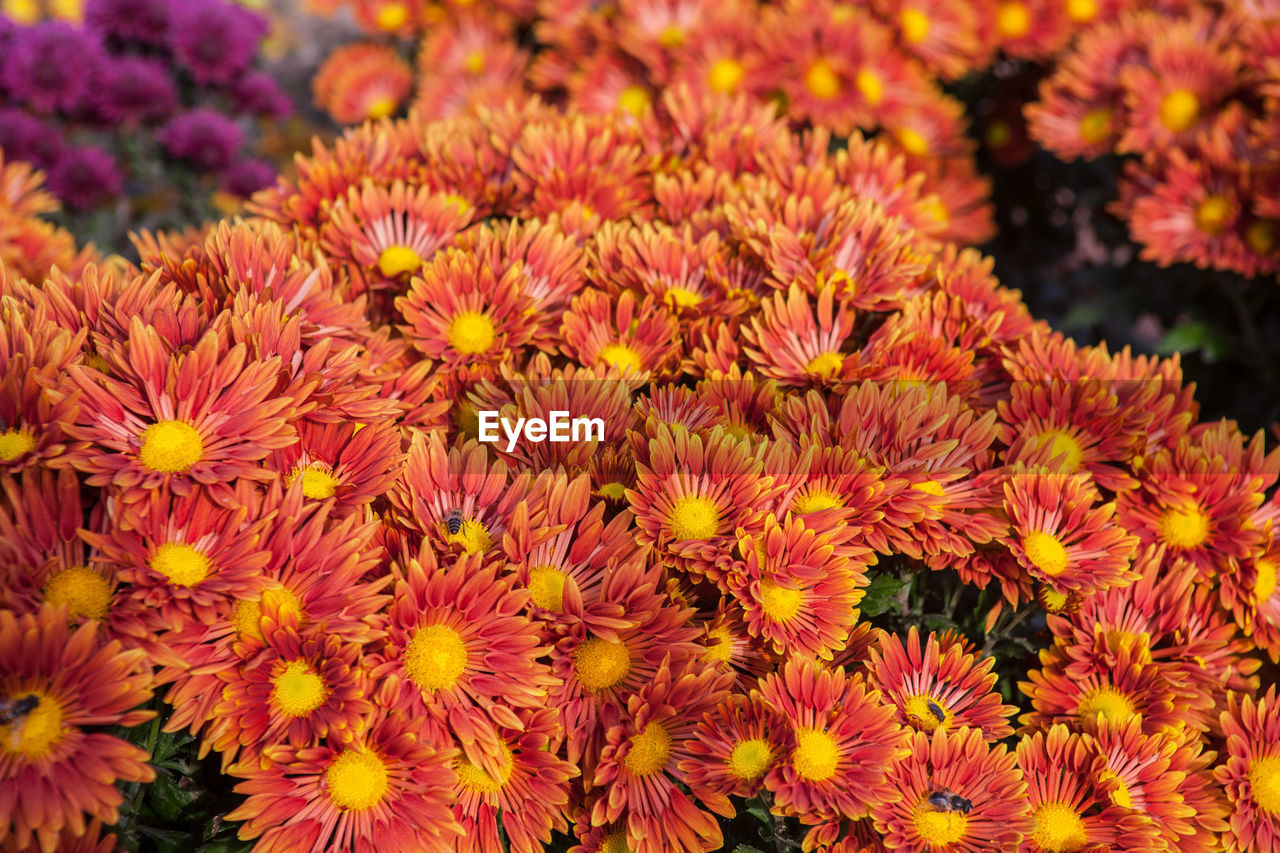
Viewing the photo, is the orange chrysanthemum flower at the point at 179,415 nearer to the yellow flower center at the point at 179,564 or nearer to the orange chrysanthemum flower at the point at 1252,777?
the yellow flower center at the point at 179,564

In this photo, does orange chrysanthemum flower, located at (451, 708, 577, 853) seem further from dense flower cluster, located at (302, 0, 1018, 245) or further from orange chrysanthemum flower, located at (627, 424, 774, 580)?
dense flower cluster, located at (302, 0, 1018, 245)

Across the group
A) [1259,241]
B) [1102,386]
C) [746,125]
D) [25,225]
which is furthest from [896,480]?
[25,225]

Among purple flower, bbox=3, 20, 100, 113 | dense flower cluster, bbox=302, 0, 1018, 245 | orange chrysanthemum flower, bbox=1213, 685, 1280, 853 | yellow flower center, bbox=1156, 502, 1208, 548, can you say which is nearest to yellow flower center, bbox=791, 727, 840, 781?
orange chrysanthemum flower, bbox=1213, 685, 1280, 853

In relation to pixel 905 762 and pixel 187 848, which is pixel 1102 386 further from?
pixel 187 848

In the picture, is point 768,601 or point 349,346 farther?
point 349,346

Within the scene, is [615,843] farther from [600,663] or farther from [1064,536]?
[1064,536]

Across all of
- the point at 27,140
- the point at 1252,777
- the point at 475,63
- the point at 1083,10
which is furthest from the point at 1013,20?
the point at 27,140
